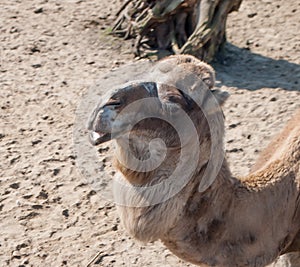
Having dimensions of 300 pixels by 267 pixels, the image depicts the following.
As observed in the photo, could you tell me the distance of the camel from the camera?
237cm

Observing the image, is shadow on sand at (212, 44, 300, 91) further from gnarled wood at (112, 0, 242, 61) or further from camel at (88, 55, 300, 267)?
camel at (88, 55, 300, 267)

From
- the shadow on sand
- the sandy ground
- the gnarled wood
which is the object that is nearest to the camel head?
the sandy ground

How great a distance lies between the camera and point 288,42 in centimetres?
679

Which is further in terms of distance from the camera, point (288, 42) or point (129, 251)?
point (288, 42)

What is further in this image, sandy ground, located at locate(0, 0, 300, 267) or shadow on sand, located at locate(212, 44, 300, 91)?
shadow on sand, located at locate(212, 44, 300, 91)

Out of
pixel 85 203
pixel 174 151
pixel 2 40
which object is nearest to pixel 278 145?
pixel 174 151

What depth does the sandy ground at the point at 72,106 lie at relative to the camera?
4.22 m

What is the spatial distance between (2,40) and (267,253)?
420cm

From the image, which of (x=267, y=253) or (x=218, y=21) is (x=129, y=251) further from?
(x=218, y=21)

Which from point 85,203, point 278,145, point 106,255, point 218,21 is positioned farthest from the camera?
point 218,21

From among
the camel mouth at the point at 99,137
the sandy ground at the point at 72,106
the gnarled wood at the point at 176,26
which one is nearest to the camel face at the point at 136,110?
the camel mouth at the point at 99,137

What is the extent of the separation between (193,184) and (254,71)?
12.8ft

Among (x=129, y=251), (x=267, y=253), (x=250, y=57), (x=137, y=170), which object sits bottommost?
(x=250, y=57)

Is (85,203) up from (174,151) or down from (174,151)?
down
